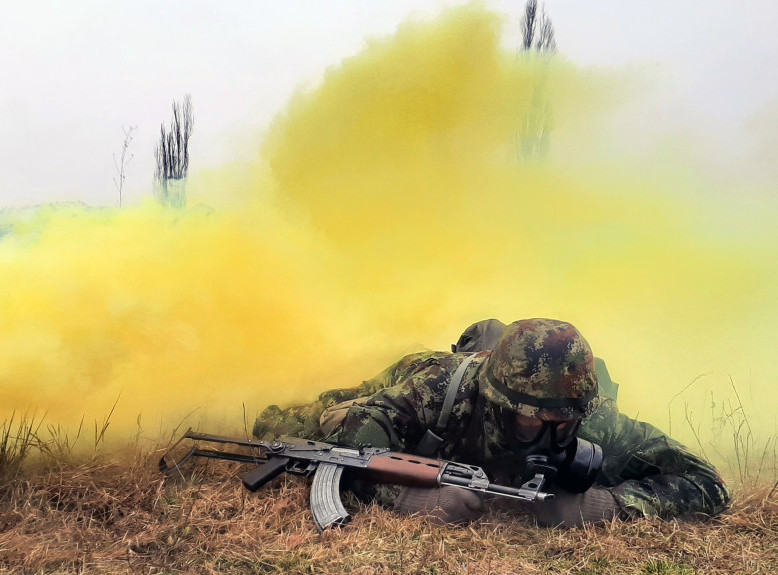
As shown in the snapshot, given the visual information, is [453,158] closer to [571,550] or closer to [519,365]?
[519,365]

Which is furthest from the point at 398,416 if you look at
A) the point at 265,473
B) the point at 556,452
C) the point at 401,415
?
the point at 556,452

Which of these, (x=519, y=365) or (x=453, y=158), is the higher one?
(x=453, y=158)

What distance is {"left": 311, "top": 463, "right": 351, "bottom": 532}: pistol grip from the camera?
13.9 feet

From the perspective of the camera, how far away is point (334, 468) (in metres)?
4.68

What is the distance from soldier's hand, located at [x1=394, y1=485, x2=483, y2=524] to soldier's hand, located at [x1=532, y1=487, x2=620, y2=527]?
0.43m

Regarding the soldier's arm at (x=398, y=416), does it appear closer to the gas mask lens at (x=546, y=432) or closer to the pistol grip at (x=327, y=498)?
the pistol grip at (x=327, y=498)

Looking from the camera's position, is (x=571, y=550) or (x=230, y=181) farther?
(x=230, y=181)

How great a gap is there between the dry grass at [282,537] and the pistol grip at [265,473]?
0.09 m

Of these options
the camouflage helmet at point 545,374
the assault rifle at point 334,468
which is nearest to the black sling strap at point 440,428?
the assault rifle at point 334,468

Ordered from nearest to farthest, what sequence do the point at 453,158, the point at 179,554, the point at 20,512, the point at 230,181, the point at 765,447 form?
the point at 179,554, the point at 20,512, the point at 765,447, the point at 230,181, the point at 453,158

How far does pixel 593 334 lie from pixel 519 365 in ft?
13.4

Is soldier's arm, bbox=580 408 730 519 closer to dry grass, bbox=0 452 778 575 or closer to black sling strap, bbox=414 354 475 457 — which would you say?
dry grass, bbox=0 452 778 575

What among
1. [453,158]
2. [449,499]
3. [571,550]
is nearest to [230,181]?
[453,158]

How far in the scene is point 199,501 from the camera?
14.8ft
